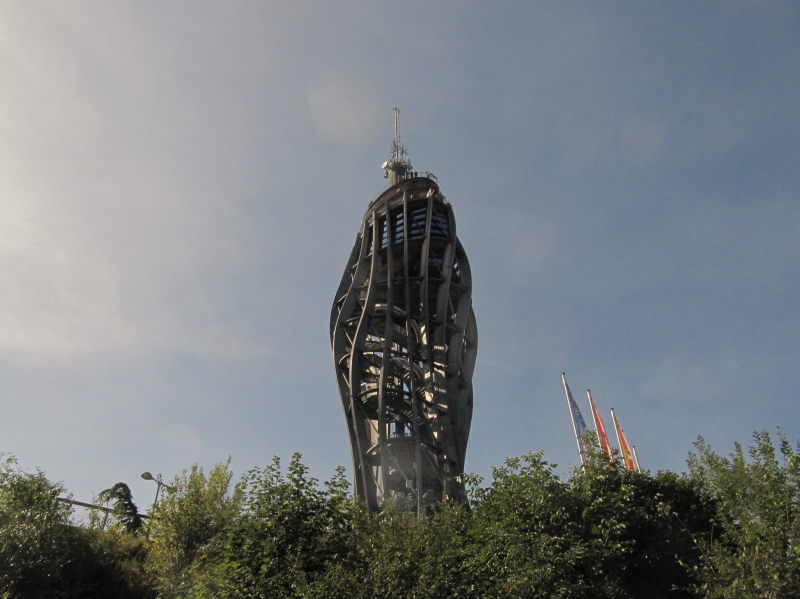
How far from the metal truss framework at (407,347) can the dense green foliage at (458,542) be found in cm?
2023

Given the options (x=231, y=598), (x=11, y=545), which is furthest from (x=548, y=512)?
(x=11, y=545)

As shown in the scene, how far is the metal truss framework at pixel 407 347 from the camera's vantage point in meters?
48.9

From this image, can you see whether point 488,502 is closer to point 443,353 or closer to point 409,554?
point 409,554

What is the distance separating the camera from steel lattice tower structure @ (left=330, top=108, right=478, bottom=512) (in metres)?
48.9

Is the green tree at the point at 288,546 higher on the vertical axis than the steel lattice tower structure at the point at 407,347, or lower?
lower

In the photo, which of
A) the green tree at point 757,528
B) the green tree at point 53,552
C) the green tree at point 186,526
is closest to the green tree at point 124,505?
the green tree at point 53,552

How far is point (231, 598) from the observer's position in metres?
20.5

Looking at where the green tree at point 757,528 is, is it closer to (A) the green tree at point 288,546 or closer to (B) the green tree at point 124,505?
(A) the green tree at point 288,546

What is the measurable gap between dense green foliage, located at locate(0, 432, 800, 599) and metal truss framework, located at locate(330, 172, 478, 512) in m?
20.2

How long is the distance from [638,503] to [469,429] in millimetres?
24452

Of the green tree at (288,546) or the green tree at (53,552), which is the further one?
the green tree at (53,552)

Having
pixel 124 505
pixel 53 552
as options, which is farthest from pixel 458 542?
pixel 124 505

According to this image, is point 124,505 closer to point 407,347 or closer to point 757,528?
point 407,347

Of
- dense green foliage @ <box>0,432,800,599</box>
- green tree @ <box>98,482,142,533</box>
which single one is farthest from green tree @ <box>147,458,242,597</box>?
green tree @ <box>98,482,142,533</box>
